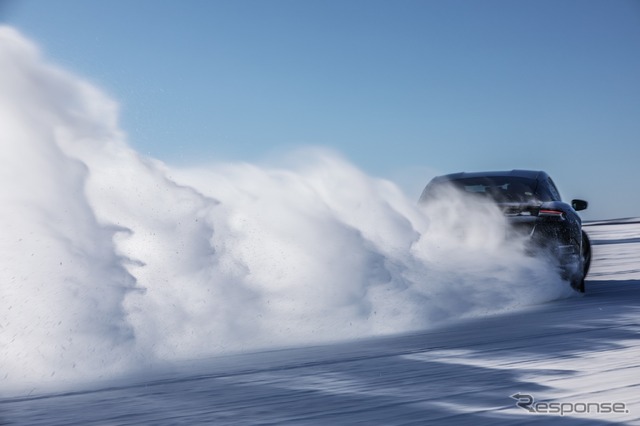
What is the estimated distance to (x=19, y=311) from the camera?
211 inches

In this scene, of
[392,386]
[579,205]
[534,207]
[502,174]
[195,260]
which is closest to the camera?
[392,386]

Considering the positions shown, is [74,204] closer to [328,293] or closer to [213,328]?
[213,328]

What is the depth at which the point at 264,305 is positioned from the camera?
7.33 metres

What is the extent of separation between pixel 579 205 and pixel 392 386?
7.19 m

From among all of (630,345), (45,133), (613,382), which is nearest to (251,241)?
(45,133)

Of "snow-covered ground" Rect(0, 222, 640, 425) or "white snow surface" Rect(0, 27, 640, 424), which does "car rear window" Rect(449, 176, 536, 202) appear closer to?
"white snow surface" Rect(0, 27, 640, 424)

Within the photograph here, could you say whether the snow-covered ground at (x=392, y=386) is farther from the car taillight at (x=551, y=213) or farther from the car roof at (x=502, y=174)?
the car roof at (x=502, y=174)

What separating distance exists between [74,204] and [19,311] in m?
1.12

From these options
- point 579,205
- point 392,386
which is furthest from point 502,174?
point 392,386

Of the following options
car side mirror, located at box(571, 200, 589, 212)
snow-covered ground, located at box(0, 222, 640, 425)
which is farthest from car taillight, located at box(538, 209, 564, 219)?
snow-covered ground, located at box(0, 222, 640, 425)

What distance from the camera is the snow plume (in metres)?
5.52

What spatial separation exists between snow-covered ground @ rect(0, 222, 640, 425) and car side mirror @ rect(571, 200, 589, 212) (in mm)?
4321

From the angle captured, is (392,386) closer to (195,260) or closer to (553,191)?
(195,260)

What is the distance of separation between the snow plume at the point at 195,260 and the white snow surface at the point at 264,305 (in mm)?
16
